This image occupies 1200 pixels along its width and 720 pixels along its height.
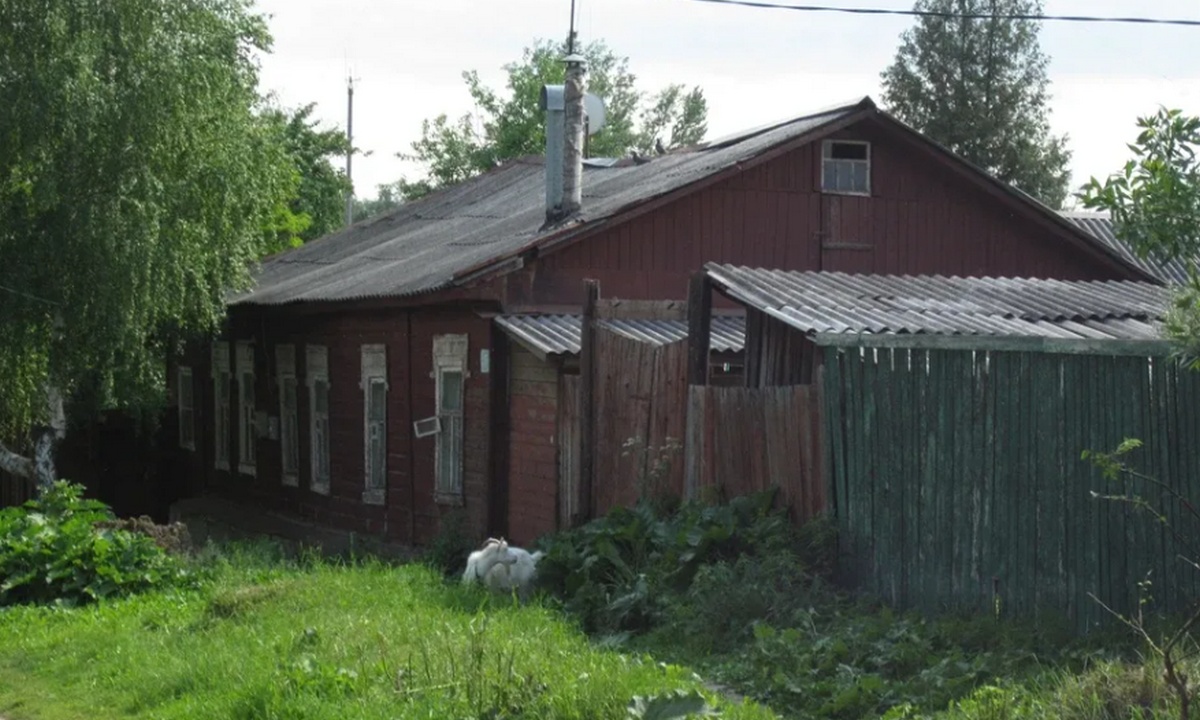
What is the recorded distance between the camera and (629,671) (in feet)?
27.5

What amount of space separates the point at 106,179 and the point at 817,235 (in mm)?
8504

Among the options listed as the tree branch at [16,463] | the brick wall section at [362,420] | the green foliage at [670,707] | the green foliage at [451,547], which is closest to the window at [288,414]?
the brick wall section at [362,420]

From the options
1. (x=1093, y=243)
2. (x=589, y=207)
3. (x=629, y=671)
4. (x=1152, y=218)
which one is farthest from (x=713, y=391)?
(x=1093, y=243)

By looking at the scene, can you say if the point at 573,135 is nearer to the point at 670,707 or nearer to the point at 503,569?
the point at 503,569

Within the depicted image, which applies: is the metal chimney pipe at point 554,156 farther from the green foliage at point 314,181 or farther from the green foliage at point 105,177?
the green foliage at point 314,181

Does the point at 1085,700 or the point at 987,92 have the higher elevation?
the point at 987,92

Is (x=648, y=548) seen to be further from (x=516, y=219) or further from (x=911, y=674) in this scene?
(x=516, y=219)

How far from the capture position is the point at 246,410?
24750 millimetres

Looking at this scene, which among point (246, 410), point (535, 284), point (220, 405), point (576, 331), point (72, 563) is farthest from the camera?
point (220, 405)

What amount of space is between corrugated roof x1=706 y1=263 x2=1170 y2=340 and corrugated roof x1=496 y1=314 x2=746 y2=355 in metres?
1.78

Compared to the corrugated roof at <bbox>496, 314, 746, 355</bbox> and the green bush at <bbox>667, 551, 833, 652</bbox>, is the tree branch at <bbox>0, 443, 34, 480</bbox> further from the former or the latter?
the green bush at <bbox>667, 551, 833, 652</bbox>

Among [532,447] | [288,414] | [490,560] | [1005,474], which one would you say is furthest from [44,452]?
[1005,474]

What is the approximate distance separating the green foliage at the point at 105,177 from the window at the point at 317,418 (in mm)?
2097

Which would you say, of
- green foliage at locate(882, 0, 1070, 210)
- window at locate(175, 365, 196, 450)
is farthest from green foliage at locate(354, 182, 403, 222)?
window at locate(175, 365, 196, 450)
